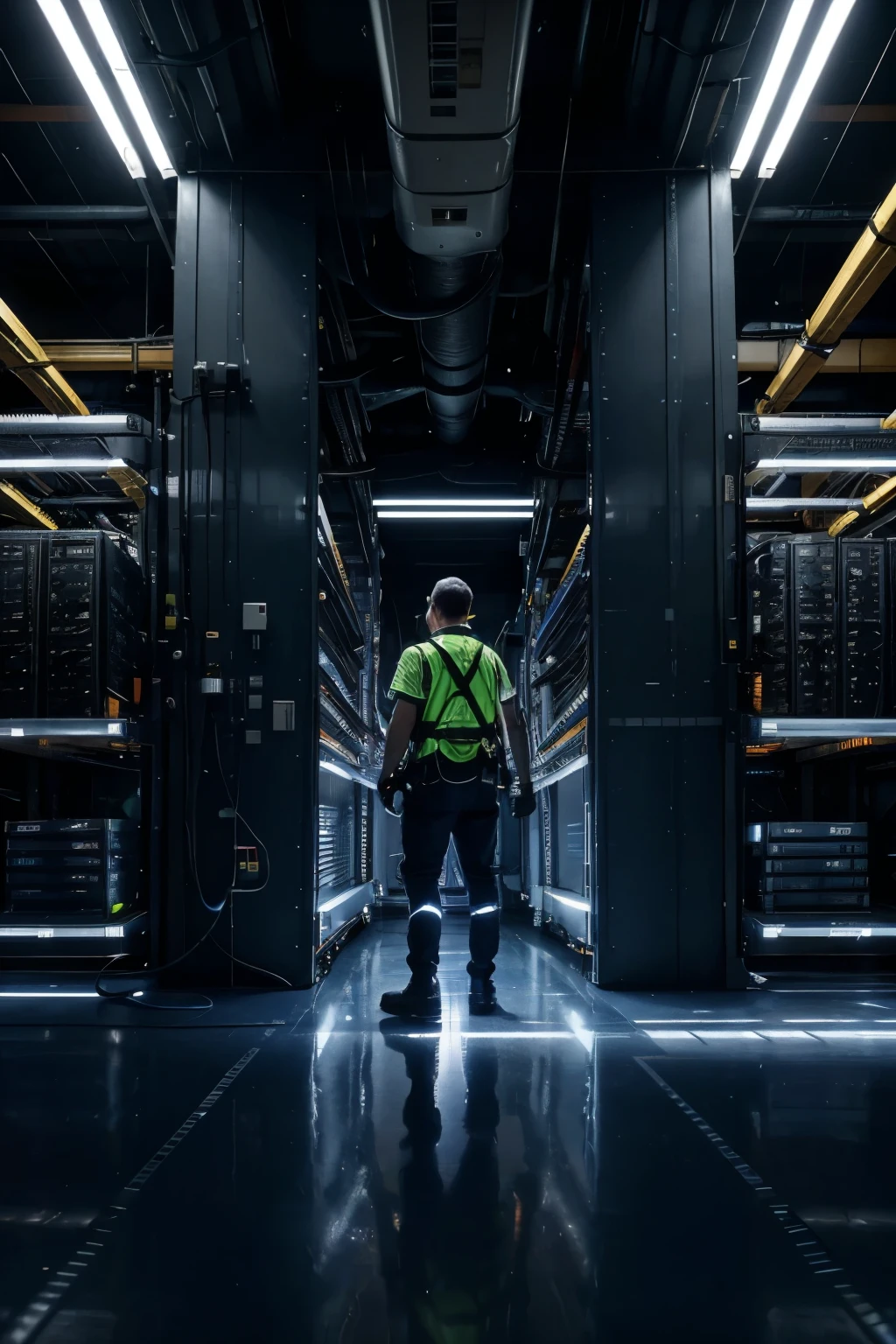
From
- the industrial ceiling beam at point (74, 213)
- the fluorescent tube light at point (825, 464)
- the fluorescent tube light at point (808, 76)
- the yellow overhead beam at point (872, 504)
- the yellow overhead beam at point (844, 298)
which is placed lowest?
the fluorescent tube light at point (825, 464)

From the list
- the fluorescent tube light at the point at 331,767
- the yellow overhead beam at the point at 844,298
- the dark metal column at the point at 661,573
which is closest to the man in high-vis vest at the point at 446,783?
the dark metal column at the point at 661,573

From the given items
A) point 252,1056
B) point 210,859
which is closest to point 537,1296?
point 252,1056

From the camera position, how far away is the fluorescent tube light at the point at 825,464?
478 cm

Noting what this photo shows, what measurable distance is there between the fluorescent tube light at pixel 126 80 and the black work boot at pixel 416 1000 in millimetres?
3908

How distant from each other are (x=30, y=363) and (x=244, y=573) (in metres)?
2.65

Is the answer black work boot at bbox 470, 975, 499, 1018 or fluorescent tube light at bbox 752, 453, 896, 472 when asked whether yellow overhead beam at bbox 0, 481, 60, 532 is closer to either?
black work boot at bbox 470, 975, 499, 1018

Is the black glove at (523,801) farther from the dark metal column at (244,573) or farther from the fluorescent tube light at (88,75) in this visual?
the fluorescent tube light at (88,75)

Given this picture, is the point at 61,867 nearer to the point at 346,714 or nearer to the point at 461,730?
the point at 461,730

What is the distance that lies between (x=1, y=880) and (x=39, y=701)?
1291 millimetres

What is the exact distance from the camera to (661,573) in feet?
15.8

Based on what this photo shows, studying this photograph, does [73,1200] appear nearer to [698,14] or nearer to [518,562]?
[698,14]

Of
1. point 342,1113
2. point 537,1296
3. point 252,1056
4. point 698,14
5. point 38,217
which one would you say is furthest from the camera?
point 38,217

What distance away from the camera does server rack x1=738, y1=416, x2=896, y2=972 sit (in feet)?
15.7

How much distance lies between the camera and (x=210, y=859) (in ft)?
15.4
